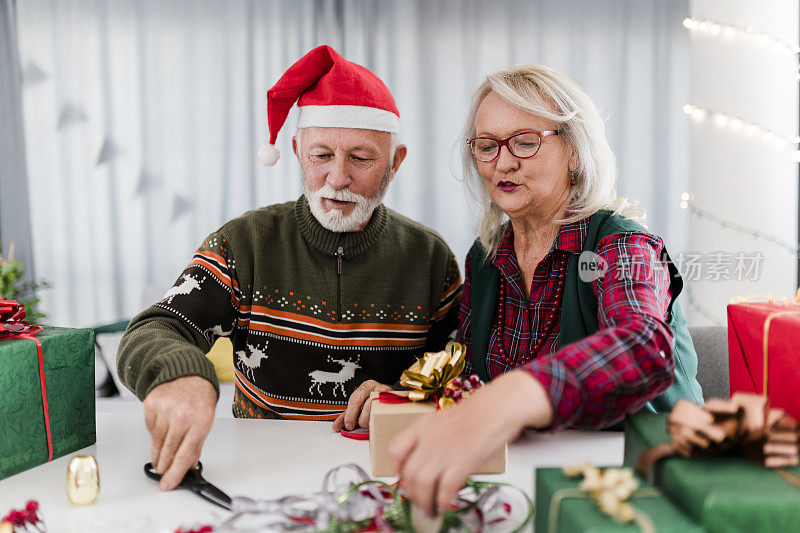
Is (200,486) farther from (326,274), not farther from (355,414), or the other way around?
(326,274)

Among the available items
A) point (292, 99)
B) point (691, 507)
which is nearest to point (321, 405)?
point (292, 99)

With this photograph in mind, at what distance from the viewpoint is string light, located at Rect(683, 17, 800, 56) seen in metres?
2.98

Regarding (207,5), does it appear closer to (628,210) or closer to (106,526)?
(628,210)

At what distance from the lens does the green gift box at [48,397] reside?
3.21 ft

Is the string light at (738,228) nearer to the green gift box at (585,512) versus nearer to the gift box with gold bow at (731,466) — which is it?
the gift box with gold bow at (731,466)

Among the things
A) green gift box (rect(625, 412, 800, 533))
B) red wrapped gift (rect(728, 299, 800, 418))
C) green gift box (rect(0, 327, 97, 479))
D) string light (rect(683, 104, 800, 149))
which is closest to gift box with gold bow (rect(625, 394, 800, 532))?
green gift box (rect(625, 412, 800, 533))

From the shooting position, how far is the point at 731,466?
2.10 feet

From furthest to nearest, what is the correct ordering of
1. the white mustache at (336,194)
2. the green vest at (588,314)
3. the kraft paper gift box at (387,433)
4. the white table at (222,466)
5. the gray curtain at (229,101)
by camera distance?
the gray curtain at (229,101) < the white mustache at (336,194) < the green vest at (588,314) < the kraft paper gift box at (387,433) < the white table at (222,466)

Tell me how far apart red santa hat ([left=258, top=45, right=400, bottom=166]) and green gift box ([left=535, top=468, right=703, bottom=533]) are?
1090mm

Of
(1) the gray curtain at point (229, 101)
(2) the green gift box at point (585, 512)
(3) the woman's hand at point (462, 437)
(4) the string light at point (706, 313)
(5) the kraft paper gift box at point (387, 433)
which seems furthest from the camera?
(1) the gray curtain at point (229, 101)

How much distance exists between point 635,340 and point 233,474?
2.06 feet

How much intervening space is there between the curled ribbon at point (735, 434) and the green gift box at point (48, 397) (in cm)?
90

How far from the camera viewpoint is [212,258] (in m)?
1.51

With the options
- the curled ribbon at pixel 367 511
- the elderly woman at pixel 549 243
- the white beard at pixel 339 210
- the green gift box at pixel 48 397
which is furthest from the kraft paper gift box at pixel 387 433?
the white beard at pixel 339 210
